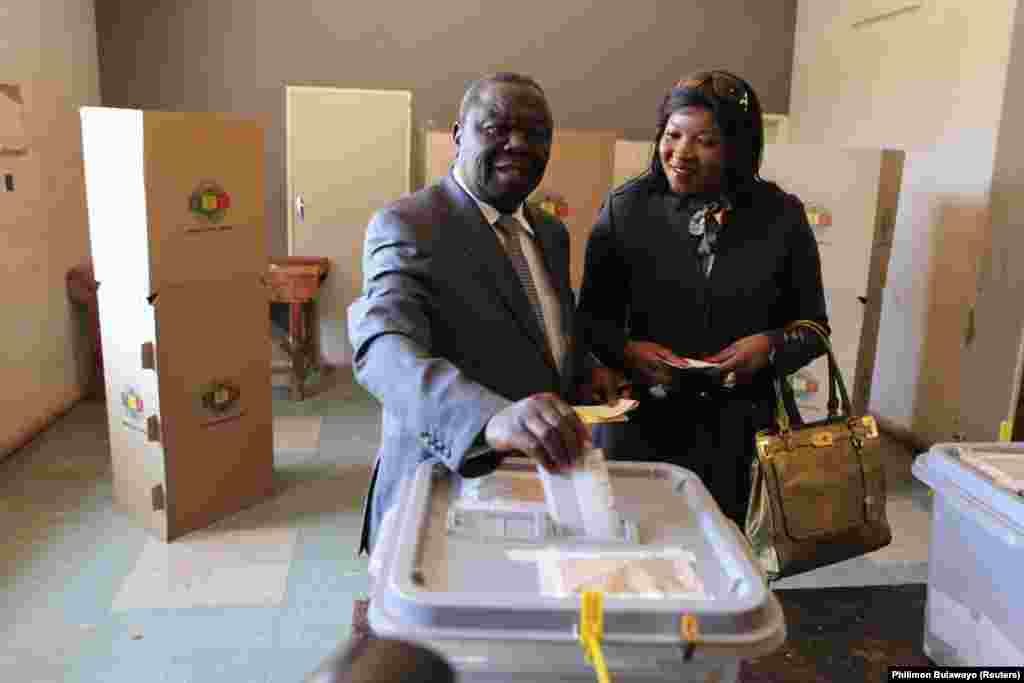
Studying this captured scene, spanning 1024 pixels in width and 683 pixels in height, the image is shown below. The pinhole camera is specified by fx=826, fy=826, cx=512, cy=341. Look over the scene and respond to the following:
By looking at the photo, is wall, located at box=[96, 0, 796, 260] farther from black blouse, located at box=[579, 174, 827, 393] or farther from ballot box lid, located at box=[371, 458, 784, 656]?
ballot box lid, located at box=[371, 458, 784, 656]

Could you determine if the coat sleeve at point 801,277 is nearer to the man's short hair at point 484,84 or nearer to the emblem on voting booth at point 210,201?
the man's short hair at point 484,84

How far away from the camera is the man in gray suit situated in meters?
1.03

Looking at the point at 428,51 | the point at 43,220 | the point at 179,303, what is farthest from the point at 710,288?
the point at 428,51

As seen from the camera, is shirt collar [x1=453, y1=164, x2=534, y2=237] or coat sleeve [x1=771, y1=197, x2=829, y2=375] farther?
coat sleeve [x1=771, y1=197, x2=829, y2=375]

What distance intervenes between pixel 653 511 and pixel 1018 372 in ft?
9.09

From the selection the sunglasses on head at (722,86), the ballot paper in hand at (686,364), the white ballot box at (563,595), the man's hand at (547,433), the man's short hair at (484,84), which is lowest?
the white ballot box at (563,595)

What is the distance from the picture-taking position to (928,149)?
155 inches

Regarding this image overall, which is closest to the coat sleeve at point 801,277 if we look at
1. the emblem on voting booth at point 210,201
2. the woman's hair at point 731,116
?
the woman's hair at point 731,116

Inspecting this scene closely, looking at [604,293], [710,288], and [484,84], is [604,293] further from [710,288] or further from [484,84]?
[484,84]

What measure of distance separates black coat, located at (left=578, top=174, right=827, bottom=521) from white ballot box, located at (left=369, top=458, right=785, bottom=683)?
2.31ft

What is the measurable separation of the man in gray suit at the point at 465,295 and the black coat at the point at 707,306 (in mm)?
317

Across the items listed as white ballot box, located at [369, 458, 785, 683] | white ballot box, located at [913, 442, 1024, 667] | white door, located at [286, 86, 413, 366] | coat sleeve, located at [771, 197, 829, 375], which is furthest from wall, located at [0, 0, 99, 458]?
white ballot box, located at [913, 442, 1024, 667]

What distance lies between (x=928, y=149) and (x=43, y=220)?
14.2 ft

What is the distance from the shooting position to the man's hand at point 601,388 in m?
1.38
